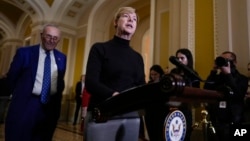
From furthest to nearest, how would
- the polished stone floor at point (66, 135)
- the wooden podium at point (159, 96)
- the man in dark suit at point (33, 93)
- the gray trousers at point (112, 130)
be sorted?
the polished stone floor at point (66, 135) → the man in dark suit at point (33, 93) → the gray trousers at point (112, 130) → the wooden podium at point (159, 96)

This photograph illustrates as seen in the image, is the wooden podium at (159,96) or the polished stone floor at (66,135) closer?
the wooden podium at (159,96)

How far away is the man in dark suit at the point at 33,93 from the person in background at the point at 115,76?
0.74 m

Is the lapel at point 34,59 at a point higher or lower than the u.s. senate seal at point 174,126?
higher

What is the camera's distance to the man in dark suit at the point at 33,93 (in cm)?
162

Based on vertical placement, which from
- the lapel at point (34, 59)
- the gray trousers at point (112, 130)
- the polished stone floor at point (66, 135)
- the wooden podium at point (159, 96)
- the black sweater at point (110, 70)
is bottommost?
the polished stone floor at point (66, 135)

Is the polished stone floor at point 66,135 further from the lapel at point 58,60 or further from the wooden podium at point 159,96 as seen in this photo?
the wooden podium at point 159,96

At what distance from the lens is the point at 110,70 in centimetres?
106


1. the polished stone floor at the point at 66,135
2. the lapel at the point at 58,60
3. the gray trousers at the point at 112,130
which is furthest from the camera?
the polished stone floor at the point at 66,135

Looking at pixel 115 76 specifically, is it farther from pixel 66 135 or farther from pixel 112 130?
pixel 66 135

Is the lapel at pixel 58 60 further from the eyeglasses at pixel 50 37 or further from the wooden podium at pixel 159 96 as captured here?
the wooden podium at pixel 159 96

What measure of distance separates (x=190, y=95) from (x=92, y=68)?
490 millimetres

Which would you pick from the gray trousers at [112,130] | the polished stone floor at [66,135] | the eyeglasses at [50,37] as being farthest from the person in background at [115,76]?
the polished stone floor at [66,135]

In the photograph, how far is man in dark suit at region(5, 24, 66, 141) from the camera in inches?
63.7

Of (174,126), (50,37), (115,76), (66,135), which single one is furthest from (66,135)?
(174,126)
